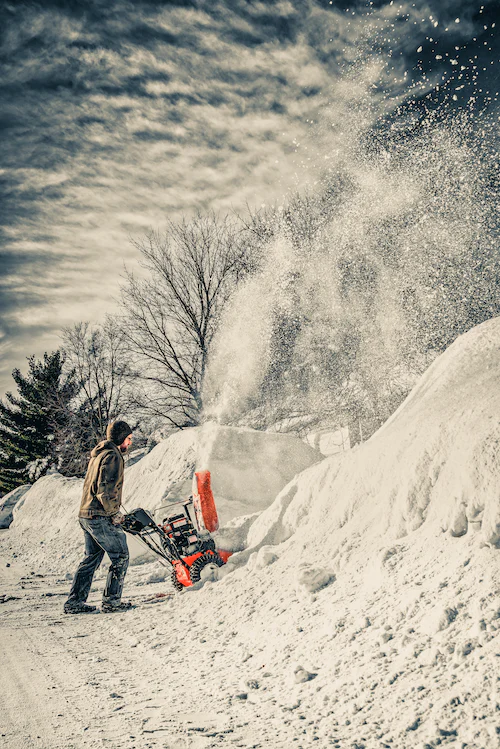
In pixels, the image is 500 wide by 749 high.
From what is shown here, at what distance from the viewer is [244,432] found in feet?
30.3

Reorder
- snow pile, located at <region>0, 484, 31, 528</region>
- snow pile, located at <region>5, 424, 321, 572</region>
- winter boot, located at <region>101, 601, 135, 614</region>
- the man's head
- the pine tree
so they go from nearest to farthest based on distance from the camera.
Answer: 1. winter boot, located at <region>101, 601, 135, 614</region>
2. the man's head
3. snow pile, located at <region>5, 424, 321, 572</region>
4. snow pile, located at <region>0, 484, 31, 528</region>
5. the pine tree

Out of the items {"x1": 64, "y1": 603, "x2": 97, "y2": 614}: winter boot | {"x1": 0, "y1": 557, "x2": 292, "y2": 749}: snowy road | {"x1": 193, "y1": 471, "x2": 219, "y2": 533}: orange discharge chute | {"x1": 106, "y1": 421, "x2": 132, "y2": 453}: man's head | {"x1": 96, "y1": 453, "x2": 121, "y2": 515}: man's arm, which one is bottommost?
{"x1": 64, "y1": 603, "x2": 97, "y2": 614}: winter boot

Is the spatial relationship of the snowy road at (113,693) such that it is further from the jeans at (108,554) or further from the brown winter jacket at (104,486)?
the brown winter jacket at (104,486)

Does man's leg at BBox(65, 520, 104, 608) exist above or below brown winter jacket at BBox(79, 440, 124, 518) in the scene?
below

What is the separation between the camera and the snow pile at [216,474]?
319 inches

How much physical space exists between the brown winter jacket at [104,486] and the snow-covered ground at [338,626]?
1.04 meters

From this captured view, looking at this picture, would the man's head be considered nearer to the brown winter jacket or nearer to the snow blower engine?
the brown winter jacket

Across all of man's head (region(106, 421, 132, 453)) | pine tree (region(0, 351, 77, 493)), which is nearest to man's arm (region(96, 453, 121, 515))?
man's head (region(106, 421, 132, 453))

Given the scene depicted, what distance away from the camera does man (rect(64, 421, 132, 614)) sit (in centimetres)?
489

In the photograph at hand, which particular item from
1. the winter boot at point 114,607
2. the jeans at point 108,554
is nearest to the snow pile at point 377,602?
the winter boot at point 114,607

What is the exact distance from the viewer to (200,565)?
5062 millimetres

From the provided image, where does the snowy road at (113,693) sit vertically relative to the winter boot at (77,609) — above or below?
above

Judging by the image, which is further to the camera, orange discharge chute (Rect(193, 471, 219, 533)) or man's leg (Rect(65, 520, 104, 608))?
orange discharge chute (Rect(193, 471, 219, 533))

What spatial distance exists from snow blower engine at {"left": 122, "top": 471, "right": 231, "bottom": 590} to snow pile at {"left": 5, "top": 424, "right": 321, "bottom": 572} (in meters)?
0.56
